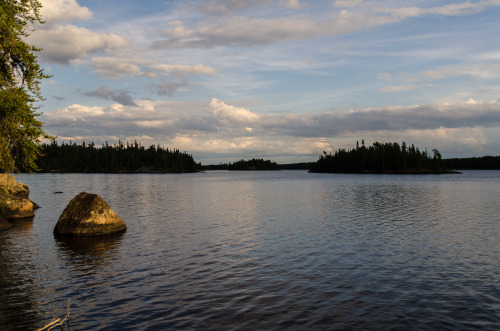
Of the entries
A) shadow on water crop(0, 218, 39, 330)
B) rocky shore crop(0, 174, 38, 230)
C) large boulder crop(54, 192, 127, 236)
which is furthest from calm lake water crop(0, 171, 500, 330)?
rocky shore crop(0, 174, 38, 230)

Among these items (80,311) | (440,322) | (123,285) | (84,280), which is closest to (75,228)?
(84,280)

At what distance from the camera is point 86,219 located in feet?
81.2

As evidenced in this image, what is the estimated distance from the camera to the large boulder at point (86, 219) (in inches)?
972

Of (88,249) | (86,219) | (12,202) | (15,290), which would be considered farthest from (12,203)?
(15,290)

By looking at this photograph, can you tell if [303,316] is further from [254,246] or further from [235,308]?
[254,246]

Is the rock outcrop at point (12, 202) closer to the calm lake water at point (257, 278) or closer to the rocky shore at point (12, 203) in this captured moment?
the rocky shore at point (12, 203)

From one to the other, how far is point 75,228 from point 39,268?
7.89 meters

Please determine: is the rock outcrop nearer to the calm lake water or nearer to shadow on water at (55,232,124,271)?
the calm lake water

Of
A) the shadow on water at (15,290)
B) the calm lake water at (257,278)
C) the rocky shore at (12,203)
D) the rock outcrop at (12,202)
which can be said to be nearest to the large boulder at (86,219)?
the calm lake water at (257,278)

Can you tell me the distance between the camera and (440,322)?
10.7 metres

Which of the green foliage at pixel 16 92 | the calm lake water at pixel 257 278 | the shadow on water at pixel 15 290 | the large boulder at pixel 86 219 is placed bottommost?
the calm lake water at pixel 257 278

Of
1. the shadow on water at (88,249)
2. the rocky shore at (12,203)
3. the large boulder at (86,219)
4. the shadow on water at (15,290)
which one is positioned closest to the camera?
the shadow on water at (15,290)

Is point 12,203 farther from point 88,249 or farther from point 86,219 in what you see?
point 88,249

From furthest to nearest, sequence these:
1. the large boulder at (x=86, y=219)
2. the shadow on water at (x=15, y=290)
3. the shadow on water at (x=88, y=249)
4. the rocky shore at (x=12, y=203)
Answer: the rocky shore at (x=12, y=203) < the large boulder at (x=86, y=219) < the shadow on water at (x=88, y=249) < the shadow on water at (x=15, y=290)
